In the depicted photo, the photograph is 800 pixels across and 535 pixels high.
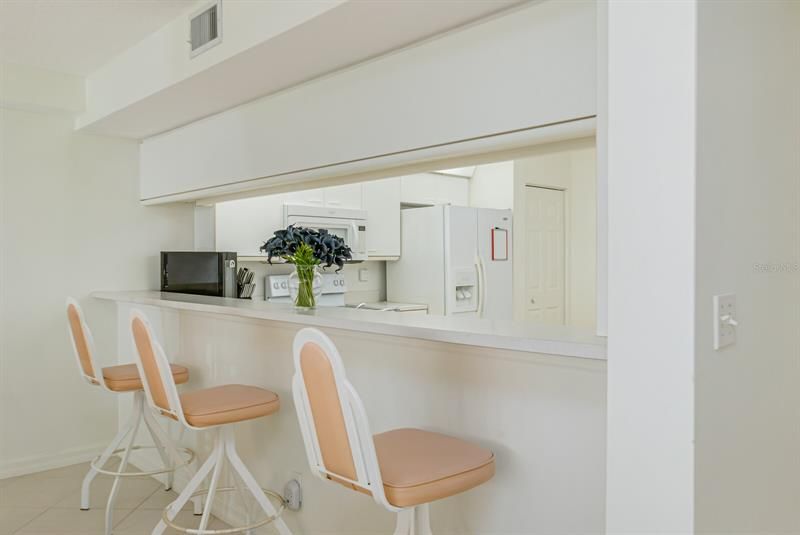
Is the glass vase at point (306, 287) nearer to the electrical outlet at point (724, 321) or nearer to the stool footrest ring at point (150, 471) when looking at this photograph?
the stool footrest ring at point (150, 471)

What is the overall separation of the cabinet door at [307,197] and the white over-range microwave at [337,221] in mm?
36

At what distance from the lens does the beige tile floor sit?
2.93 metres

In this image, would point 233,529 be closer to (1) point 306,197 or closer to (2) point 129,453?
(2) point 129,453

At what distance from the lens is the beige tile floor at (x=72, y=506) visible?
293cm

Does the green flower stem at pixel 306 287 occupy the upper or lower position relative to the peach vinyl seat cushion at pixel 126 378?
upper

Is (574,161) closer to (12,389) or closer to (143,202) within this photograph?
(143,202)

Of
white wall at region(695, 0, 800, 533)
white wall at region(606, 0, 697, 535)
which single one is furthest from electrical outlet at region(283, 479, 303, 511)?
white wall at region(695, 0, 800, 533)

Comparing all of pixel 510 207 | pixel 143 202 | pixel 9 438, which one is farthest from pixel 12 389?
pixel 510 207

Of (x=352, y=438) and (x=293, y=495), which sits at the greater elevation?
(x=352, y=438)

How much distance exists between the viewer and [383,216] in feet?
15.6

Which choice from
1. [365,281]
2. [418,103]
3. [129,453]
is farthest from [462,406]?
[365,281]

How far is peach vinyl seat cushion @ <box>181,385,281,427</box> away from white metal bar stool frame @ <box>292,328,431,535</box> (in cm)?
75

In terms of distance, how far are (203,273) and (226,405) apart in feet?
4.65

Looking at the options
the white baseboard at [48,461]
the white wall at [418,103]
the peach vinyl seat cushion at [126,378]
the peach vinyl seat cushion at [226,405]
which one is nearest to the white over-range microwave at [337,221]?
the white wall at [418,103]
